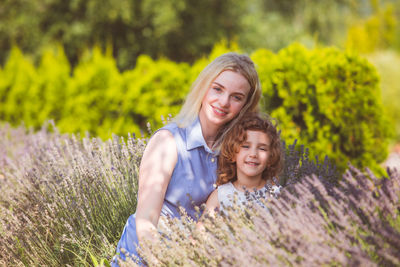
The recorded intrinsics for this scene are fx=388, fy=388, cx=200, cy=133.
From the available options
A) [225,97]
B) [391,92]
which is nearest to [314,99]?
[225,97]

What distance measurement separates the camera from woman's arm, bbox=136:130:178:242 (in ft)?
6.83

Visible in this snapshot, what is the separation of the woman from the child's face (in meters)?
0.19

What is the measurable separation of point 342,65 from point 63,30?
42.9 feet

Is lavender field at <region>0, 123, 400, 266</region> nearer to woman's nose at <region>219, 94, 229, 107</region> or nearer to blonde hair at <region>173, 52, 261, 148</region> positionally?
blonde hair at <region>173, 52, 261, 148</region>

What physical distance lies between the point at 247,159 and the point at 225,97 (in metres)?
0.41

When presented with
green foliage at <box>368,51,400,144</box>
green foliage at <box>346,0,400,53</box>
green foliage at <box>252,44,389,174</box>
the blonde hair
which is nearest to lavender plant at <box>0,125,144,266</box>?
the blonde hair

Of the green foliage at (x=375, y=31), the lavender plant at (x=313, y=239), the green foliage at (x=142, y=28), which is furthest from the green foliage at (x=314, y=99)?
the green foliage at (x=375, y=31)

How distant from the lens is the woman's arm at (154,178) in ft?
6.83

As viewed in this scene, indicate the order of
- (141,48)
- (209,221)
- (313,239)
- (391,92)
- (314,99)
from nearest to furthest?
(313,239), (209,221), (314,99), (391,92), (141,48)

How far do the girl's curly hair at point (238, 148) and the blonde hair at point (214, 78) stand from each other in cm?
12

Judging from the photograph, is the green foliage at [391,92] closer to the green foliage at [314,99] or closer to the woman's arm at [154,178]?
the green foliage at [314,99]

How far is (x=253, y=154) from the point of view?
229 centimetres

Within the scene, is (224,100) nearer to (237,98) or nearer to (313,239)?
(237,98)

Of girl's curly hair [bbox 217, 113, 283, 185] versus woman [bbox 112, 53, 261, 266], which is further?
girl's curly hair [bbox 217, 113, 283, 185]
